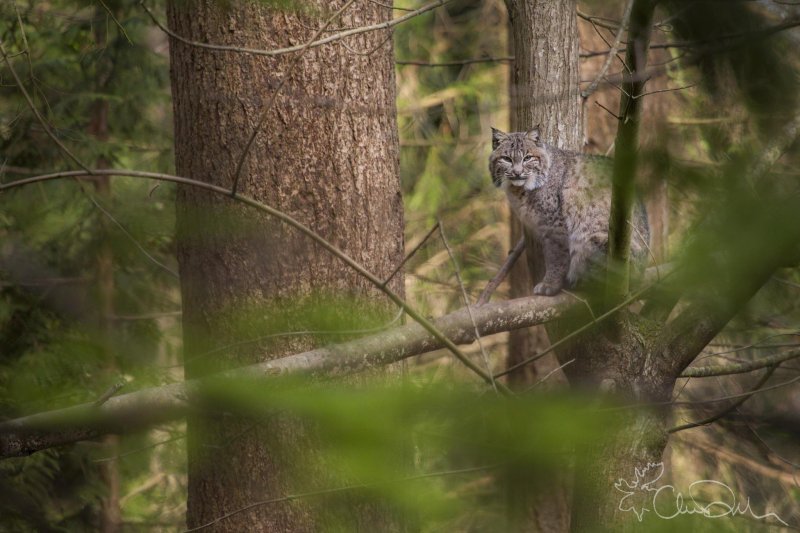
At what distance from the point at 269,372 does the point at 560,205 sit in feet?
11.7

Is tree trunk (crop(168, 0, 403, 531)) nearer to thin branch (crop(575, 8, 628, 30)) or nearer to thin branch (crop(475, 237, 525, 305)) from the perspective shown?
thin branch (crop(475, 237, 525, 305))

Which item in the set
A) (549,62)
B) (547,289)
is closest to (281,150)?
(549,62)

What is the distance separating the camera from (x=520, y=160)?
4621mm

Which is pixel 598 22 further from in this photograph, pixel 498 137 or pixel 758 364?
pixel 758 364

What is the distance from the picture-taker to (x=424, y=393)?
0.71m

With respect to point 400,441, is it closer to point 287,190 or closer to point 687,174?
point 687,174

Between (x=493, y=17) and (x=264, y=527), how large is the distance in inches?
347

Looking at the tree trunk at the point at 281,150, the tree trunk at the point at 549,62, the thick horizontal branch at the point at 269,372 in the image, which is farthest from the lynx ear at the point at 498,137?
the tree trunk at the point at 281,150

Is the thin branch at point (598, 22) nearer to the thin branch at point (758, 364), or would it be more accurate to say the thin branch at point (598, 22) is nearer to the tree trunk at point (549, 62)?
the tree trunk at point (549, 62)

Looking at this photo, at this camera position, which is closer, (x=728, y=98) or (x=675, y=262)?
(x=728, y=98)

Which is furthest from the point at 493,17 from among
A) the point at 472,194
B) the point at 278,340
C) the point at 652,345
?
the point at 278,340

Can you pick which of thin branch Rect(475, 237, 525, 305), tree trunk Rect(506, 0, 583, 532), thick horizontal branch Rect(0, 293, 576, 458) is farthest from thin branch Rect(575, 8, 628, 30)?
thin branch Rect(475, 237, 525, 305)

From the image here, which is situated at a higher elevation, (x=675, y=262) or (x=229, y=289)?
(x=675, y=262)

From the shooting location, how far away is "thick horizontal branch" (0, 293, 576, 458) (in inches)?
43.6
